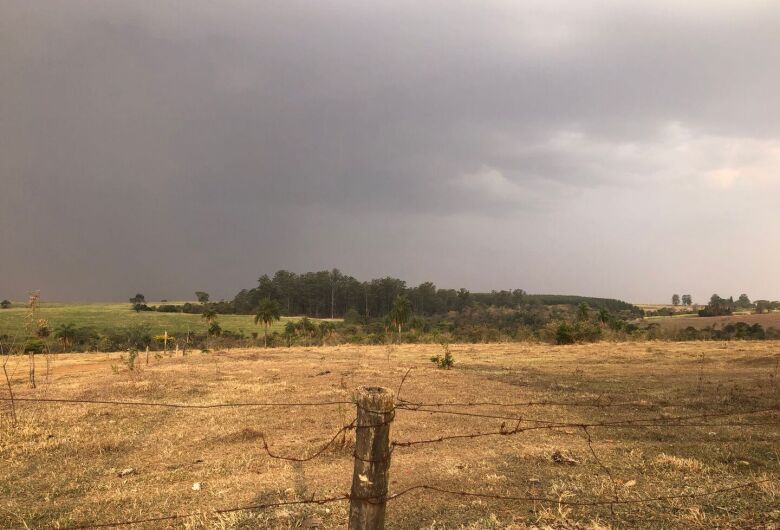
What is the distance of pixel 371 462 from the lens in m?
3.09

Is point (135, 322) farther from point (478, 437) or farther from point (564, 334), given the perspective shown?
point (478, 437)

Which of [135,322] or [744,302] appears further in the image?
[744,302]

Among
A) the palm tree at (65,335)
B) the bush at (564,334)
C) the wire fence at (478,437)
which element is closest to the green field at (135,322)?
the palm tree at (65,335)

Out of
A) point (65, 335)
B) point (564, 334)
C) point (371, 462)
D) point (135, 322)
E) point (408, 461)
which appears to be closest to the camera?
point (371, 462)

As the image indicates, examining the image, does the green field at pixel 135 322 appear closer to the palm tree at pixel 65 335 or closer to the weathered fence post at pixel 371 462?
the palm tree at pixel 65 335

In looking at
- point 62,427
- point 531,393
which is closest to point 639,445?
point 531,393

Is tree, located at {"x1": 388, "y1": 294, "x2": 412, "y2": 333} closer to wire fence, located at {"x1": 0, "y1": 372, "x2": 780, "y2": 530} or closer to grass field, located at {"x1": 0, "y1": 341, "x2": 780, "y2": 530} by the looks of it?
grass field, located at {"x1": 0, "y1": 341, "x2": 780, "y2": 530}

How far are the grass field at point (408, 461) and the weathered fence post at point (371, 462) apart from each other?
9.07ft

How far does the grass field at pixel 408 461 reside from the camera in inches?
225

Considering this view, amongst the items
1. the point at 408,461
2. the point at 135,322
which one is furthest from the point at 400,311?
the point at 135,322

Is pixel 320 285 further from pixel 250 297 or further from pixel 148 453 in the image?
pixel 148 453

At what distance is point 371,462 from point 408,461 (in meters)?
5.38

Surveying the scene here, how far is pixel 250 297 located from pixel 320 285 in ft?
64.0

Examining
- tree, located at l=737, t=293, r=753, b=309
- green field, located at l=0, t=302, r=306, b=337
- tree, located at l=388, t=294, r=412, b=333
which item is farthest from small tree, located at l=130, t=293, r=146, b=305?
tree, located at l=737, t=293, r=753, b=309
